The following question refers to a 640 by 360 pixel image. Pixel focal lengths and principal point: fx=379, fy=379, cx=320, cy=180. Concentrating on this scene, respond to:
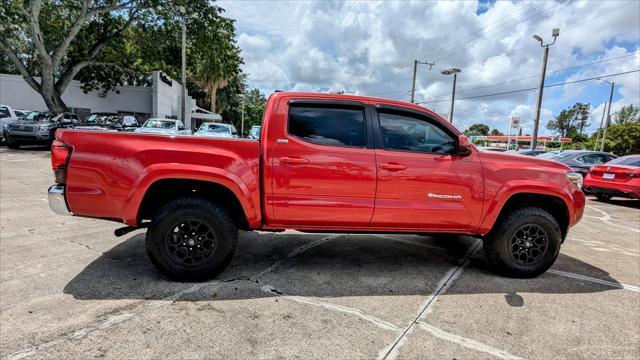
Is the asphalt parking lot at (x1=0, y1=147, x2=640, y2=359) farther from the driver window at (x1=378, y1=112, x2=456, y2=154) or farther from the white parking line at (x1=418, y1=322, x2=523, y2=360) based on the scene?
the driver window at (x1=378, y1=112, x2=456, y2=154)

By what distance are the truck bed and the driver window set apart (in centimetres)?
148

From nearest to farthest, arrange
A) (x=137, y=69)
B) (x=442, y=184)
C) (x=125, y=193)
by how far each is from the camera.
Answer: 1. (x=125, y=193)
2. (x=442, y=184)
3. (x=137, y=69)

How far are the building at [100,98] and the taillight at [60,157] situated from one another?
25.2 m

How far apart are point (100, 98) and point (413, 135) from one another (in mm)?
29262

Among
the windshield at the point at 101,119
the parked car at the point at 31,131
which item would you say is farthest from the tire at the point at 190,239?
the windshield at the point at 101,119

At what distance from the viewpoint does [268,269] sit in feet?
13.6

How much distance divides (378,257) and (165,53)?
74.9 feet

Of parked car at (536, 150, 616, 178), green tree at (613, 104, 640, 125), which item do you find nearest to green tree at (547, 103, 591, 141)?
green tree at (613, 104, 640, 125)

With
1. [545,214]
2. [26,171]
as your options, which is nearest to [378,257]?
[545,214]

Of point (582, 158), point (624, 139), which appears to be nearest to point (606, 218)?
point (582, 158)

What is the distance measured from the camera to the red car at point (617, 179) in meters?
9.73

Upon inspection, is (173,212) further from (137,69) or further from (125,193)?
(137,69)

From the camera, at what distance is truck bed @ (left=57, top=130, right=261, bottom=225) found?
3459mm

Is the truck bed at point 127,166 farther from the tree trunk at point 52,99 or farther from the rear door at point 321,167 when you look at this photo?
the tree trunk at point 52,99
